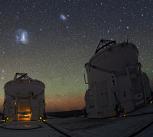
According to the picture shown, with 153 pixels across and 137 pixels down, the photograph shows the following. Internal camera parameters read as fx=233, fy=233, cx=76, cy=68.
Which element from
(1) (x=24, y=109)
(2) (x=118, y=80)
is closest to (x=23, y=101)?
(1) (x=24, y=109)

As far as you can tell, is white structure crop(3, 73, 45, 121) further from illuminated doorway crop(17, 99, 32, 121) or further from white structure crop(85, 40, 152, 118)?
white structure crop(85, 40, 152, 118)

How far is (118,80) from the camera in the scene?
2108 centimetres

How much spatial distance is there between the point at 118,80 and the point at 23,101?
14.1 m

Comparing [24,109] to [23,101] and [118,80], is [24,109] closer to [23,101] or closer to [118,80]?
A: [23,101]

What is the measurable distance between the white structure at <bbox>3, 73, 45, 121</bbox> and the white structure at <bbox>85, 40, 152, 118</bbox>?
375 inches

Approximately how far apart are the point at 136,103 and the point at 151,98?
2.53 m

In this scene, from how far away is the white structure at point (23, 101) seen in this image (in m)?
29.7

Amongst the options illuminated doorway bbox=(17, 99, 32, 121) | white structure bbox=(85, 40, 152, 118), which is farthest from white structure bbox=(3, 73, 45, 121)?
white structure bbox=(85, 40, 152, 118)

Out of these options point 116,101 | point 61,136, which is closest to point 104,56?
point 116,101

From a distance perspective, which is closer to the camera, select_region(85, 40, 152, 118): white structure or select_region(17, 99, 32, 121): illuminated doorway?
select_region(85, 40, 152, 118): white structure

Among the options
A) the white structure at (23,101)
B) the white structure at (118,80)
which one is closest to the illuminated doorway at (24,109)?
the white structure at (23,101)

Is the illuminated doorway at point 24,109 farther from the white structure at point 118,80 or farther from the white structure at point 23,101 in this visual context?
the white structure at point 118,80

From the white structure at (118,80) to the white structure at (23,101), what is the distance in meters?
9.52

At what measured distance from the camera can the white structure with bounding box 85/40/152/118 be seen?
20.7 meters
